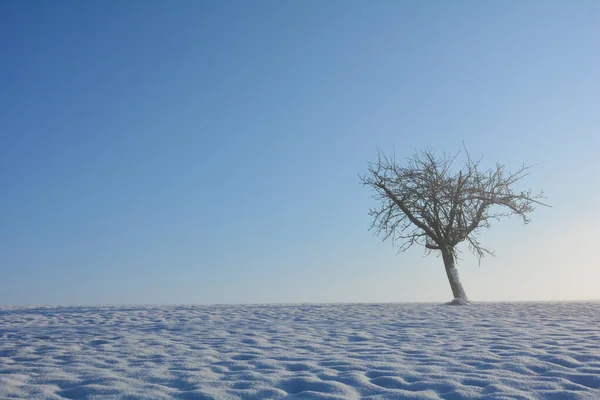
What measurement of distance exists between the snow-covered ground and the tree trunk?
565 centimetres

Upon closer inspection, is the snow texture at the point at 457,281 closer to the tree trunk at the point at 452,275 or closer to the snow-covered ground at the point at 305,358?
the tree trunk at the point at 452,275

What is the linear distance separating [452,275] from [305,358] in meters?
11.4

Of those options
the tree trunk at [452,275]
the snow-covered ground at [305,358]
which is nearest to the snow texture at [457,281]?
the tree trunk at [452,275]

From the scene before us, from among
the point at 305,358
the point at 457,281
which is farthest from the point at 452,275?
the point at 305,358

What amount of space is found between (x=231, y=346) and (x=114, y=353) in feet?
4.95

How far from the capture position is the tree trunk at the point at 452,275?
15.9 m

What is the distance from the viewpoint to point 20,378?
4945 mm

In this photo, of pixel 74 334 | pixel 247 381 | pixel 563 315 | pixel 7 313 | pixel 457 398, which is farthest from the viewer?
pixel 7 313

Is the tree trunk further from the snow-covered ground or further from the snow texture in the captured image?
the snow-covered ground

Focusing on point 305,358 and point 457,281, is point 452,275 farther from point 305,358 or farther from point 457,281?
point 305,358

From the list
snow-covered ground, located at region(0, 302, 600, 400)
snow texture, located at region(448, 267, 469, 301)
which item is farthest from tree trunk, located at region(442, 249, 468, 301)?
snow-covered ground, located at region(0, 302, 600, 400)

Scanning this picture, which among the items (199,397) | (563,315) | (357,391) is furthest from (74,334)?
(563,315)

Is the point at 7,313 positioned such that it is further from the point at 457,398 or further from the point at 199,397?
the point at 457,398

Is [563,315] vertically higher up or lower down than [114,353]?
higher up
